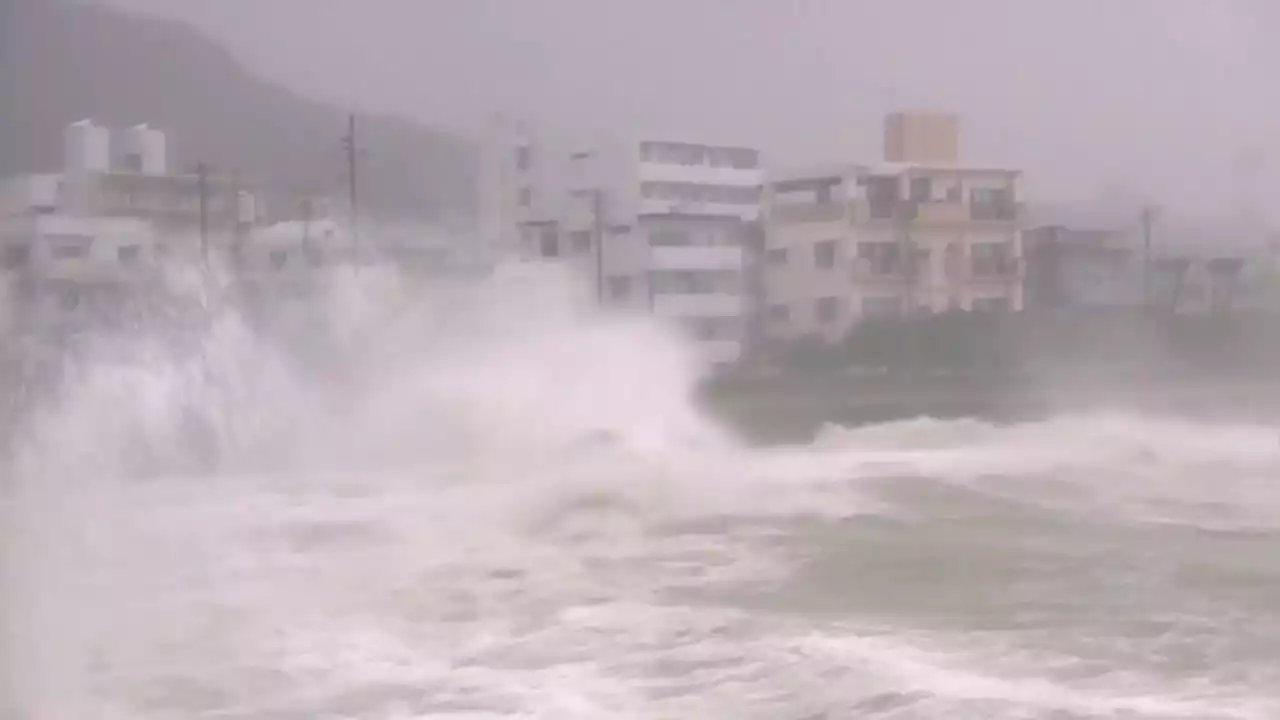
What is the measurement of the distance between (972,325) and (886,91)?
37 cm

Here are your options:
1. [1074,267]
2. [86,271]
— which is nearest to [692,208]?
[1074,267]

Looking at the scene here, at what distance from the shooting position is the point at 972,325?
1.96 meters

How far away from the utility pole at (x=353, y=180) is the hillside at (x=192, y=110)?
0.01 meters

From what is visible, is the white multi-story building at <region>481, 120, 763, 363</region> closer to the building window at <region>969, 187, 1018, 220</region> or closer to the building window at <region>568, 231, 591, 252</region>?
the building window at <region>568, 231, 591, 252</region>

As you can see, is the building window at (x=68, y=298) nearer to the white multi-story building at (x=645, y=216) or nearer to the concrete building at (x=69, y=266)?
the concrete building at (x=69, y=266)

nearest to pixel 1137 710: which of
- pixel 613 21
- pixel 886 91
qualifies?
pixel 886 91

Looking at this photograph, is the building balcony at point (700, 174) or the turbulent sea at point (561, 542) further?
the building balcony at point (700, 174)

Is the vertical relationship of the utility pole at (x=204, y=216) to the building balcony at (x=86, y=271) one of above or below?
above

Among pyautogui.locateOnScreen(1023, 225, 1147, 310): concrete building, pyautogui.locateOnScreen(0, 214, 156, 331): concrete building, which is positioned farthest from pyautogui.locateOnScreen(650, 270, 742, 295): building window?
pyautogui.locateOnScreen(0, 214, 156, 331): concrete building

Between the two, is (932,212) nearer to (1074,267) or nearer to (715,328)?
(1074,267)

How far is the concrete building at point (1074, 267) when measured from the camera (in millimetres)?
2004

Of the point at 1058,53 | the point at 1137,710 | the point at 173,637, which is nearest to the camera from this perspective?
the point at 1137,710

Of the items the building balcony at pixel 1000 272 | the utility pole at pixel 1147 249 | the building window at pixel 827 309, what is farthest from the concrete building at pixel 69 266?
the utility pole at pixel 1147 249

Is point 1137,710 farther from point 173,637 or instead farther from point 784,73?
point 173,637
